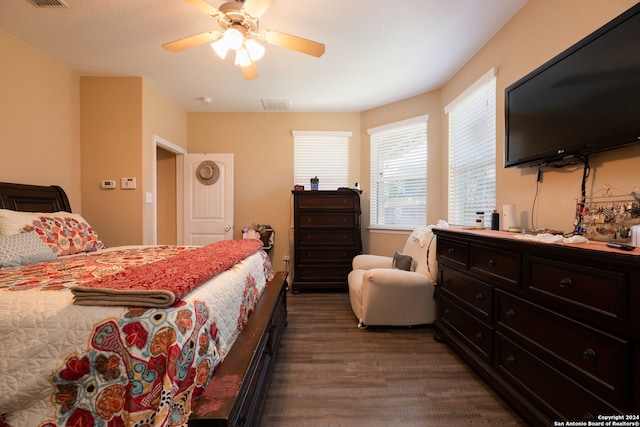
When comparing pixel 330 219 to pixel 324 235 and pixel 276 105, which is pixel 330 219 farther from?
pixel 276 105

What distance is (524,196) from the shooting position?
2002 millimetres

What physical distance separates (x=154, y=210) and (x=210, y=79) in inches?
70.4

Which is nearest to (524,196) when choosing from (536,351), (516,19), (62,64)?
(536,351)

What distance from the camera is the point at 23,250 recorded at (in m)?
1.60

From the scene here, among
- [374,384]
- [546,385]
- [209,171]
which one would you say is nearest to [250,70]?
[209,171]

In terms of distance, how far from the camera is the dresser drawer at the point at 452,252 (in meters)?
1.85

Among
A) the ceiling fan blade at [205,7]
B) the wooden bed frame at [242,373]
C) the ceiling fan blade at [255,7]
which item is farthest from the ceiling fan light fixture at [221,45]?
the wooden bed frame at [242,373]

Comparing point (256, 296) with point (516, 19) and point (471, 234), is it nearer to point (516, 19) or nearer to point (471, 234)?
point (471, 234)

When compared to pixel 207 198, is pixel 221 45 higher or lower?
higher

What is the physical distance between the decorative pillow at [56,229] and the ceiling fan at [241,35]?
1.66 meters

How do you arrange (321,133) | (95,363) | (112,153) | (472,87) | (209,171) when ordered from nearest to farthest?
(95,363), (472,87), (112,153), (209,171), (321,133)

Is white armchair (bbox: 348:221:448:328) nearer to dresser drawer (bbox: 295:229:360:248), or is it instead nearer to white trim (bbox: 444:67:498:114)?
dresser drawer (bbox: 295:229:360:248)

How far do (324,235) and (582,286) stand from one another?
2740 mm

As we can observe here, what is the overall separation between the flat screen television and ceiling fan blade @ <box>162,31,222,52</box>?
2.25 meters
